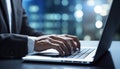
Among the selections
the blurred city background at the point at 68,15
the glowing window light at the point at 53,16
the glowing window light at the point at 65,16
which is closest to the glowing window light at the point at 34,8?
the blurred city background at the point at 68,15

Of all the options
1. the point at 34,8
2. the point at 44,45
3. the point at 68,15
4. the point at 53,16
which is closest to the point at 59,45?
the point at 44,45

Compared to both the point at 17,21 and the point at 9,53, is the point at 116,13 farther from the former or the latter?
the point at 17,21

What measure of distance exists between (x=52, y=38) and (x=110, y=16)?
1.27ft

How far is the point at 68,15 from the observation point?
7.48 metres

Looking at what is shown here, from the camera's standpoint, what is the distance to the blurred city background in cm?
657

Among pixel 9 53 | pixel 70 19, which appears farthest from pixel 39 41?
pixel 70 19

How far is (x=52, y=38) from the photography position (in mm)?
981

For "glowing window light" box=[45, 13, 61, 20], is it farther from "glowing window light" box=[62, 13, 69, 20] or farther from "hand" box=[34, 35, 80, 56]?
"hand" box=[34, 35, 80, 56]

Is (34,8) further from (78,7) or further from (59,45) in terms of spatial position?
(59,45)

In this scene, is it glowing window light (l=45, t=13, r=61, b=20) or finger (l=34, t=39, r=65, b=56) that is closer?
finger (l=34, t=39, r=65, b=56)

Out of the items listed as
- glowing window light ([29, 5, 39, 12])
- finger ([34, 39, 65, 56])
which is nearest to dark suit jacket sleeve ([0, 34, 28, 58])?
finger ([34, 39, 65, 56])

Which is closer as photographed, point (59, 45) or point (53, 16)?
point (59, 45)

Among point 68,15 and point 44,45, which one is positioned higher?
point 44,45

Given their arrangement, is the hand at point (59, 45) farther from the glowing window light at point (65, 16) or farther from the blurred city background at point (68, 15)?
the glowing window light at point (65, 16)
